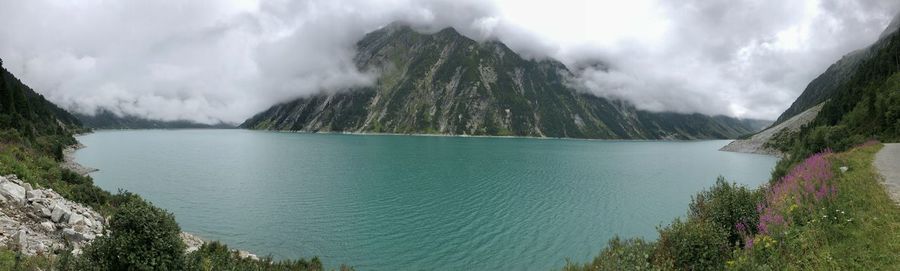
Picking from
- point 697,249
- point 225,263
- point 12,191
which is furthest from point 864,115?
point 12,191

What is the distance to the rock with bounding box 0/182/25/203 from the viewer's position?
983 inches

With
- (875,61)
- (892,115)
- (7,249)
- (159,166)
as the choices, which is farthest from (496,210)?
(875,61)

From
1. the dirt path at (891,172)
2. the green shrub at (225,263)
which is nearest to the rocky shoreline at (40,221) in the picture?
the green shrub at (225,263)

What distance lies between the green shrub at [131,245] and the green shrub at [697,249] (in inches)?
786

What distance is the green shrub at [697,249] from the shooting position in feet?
62.7

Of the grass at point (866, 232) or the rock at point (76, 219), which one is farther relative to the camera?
the rock at point (76, 219)

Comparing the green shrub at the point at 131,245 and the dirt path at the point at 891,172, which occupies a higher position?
the dirt path at the point at 891,172

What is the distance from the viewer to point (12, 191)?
84.1 feet

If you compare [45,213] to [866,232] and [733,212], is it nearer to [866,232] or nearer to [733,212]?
[866,232]

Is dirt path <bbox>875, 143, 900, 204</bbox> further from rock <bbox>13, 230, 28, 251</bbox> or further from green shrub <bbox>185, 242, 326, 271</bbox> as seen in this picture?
rock <bbox>13, 230, 28, 251</bbox>

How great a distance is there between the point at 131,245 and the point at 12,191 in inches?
699

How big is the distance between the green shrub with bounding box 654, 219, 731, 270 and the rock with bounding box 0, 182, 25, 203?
34.6m

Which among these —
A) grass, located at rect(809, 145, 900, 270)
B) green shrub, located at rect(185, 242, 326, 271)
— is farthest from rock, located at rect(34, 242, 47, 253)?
grass, located at rect(809, 145, 900, 270)

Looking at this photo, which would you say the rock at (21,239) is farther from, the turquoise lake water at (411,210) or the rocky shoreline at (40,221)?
the turquoise lake water at (411,210)
